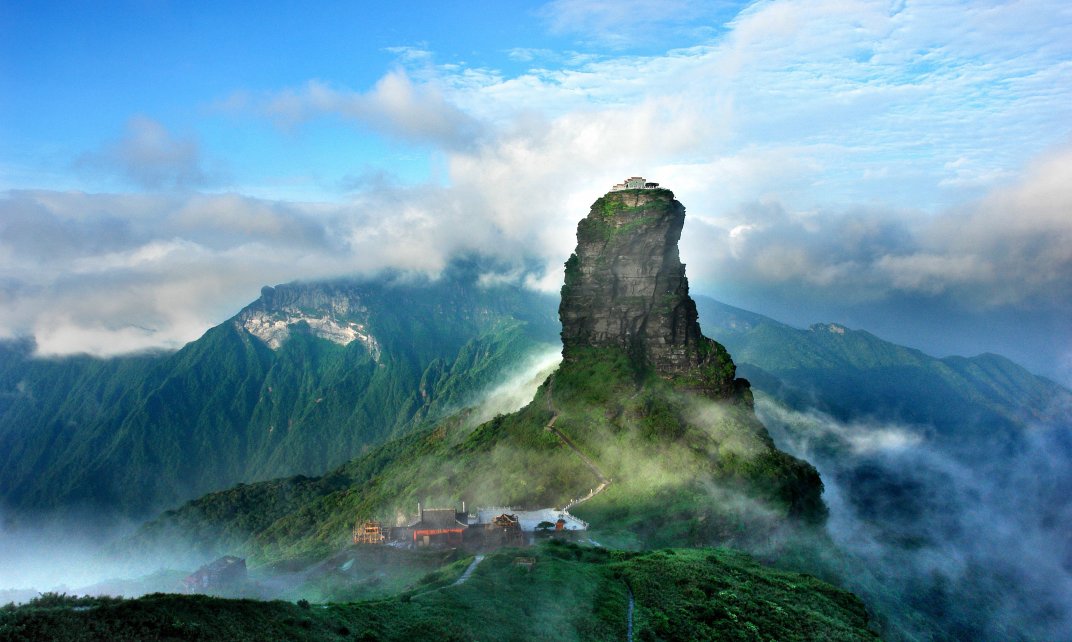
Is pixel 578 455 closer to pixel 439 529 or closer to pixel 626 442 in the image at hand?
pixel 626 442

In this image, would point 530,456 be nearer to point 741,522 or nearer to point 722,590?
point 741,522

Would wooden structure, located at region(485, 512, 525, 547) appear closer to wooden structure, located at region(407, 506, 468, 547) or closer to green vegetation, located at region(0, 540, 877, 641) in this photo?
wooden structure, located at region(407, 506, 468, 547)

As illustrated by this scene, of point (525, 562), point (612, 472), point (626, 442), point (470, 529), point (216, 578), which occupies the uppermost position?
point (626, 442)

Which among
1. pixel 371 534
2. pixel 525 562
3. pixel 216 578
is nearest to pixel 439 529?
pixel 371 534

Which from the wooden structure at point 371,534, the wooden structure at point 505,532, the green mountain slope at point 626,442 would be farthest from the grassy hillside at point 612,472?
the wooden structure at point 505,532

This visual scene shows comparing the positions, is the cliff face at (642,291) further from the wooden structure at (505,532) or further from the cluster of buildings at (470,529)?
the wooden structure at (505,532)

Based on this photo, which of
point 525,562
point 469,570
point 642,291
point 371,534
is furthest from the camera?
point 642,291
